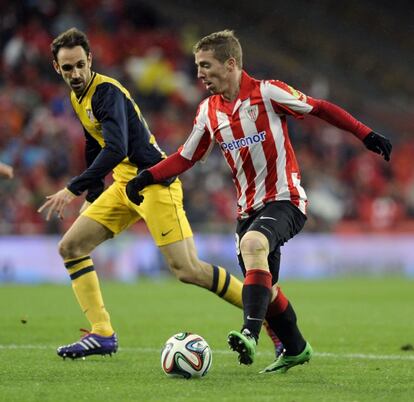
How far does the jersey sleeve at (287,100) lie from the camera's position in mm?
6324

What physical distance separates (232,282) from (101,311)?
96 cm

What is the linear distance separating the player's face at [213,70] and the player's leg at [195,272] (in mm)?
1517

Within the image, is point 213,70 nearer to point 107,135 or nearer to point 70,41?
point 107,135

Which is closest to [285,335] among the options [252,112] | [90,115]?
[252,112]

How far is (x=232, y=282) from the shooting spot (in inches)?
295

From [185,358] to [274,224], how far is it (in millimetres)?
942

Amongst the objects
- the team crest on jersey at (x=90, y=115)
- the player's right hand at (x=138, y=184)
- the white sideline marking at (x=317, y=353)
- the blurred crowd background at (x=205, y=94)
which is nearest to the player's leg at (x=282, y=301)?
the player's right hand at (x=138, y=184)

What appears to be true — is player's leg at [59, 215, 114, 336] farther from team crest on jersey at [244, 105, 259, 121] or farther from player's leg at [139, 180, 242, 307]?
team crest on jersey at [244, 105, 259, 121]

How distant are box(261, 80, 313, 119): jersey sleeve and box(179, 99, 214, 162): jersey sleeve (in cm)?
42

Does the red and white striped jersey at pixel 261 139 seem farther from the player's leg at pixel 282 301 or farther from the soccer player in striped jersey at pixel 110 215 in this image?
the soccer player in striped jersey at pixel 110 215

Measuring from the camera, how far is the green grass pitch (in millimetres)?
5547

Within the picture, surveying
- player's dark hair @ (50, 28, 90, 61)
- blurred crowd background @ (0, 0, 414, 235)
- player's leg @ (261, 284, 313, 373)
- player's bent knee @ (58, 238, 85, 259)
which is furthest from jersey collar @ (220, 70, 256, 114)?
blurred crowd background @ (0, 0, 414, 235)

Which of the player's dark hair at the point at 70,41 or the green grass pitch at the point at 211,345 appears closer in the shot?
the green grass pitch at the point at 211,345

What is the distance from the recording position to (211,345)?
8.36 metres
